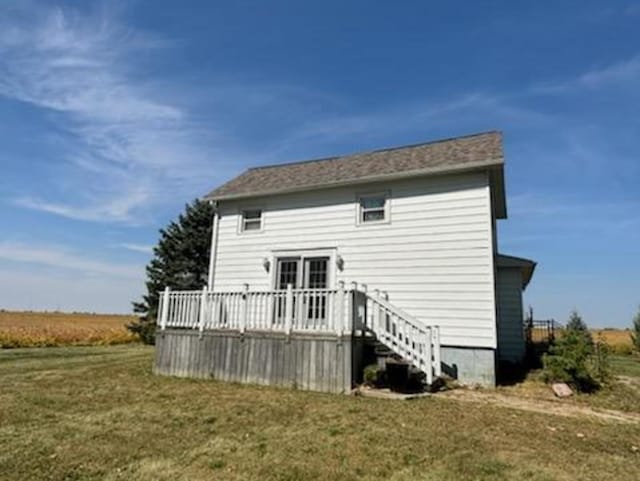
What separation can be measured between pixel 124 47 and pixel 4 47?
2461mm

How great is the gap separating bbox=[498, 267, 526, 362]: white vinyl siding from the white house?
32 millimetres

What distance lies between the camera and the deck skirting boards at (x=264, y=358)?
823 centimetres

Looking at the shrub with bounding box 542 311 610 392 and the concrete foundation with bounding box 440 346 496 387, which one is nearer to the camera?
the shrub with bounding box 542 311 610 392

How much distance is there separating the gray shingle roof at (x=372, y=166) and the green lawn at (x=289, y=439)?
5.60m

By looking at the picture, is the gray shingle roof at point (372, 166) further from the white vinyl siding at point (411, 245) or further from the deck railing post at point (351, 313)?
the deck railing post at point (351, 313)

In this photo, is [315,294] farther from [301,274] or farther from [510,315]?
[510,315]

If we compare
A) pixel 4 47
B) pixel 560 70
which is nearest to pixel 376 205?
pixel 560 70

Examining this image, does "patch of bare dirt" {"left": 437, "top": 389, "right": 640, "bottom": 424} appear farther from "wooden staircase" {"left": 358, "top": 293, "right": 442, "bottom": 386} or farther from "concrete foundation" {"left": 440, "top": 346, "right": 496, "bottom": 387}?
"wooden staircase" {"left": 358, "top": 293, "right": 442, "bottom": 386}

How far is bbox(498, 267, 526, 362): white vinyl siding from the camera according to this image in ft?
41.0

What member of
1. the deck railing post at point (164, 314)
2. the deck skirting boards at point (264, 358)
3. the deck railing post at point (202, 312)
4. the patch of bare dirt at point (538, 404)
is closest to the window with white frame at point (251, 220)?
the deck railing post at point (202, 312)

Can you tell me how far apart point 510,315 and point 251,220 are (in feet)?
28.7

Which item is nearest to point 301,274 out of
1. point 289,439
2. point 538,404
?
point 538,404

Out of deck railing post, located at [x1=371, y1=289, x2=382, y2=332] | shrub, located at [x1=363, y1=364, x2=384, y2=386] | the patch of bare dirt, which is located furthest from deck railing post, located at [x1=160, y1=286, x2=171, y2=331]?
the patch of bare dirt

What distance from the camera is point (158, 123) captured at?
41.0 feet
